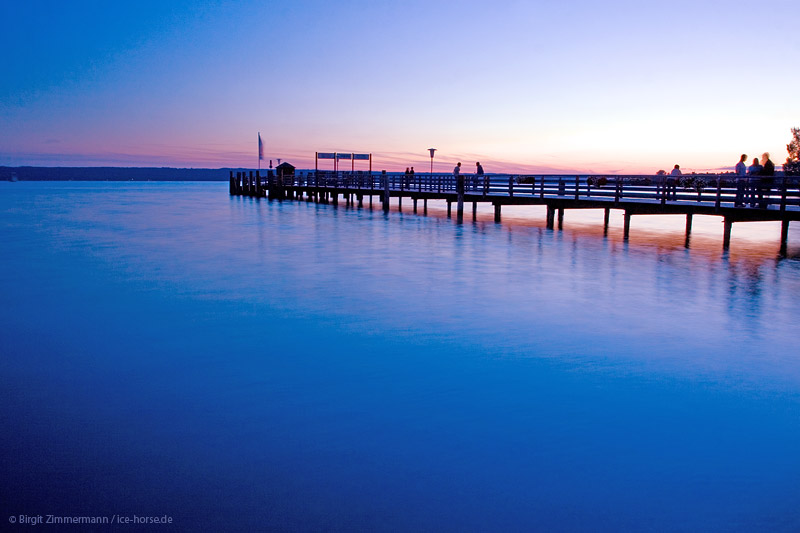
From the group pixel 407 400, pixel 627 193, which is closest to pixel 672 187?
pixel 627 193

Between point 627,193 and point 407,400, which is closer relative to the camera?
point 407,400

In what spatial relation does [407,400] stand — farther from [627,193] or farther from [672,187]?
[627,193]

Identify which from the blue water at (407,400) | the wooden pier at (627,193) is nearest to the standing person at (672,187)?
the wooden pier at (627,193)

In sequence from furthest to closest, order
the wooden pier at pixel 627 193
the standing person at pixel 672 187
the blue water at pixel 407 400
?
the standing person at pixel 672 187
the wooden pier at pixel 627 193
the blue water at pixel 407 400

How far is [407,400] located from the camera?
241 inches

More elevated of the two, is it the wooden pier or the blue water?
the wooden pier

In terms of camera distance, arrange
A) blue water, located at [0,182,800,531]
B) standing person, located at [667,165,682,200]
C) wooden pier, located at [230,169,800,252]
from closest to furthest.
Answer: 1. blue water, located at [0,182,800,531]
2. wooden pier, located at [230,169,800,252]
3. standing person, located at [667,165,682,200]

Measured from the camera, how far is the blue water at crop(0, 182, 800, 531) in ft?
13.5

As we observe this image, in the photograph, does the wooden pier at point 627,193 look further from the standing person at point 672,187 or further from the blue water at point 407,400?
the blue water at point 407,400

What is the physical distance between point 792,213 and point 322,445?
16.3 m

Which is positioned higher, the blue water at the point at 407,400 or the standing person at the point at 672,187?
the standing person at the point at 672,187

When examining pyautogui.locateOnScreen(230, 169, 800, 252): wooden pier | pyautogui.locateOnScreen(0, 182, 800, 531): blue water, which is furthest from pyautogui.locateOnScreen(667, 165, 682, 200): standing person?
pyautogui.locateOnScreen(0, 182, 800, 531): blue water

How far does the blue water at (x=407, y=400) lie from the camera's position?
4.12 meters

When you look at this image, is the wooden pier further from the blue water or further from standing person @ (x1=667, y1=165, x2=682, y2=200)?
the blue water
